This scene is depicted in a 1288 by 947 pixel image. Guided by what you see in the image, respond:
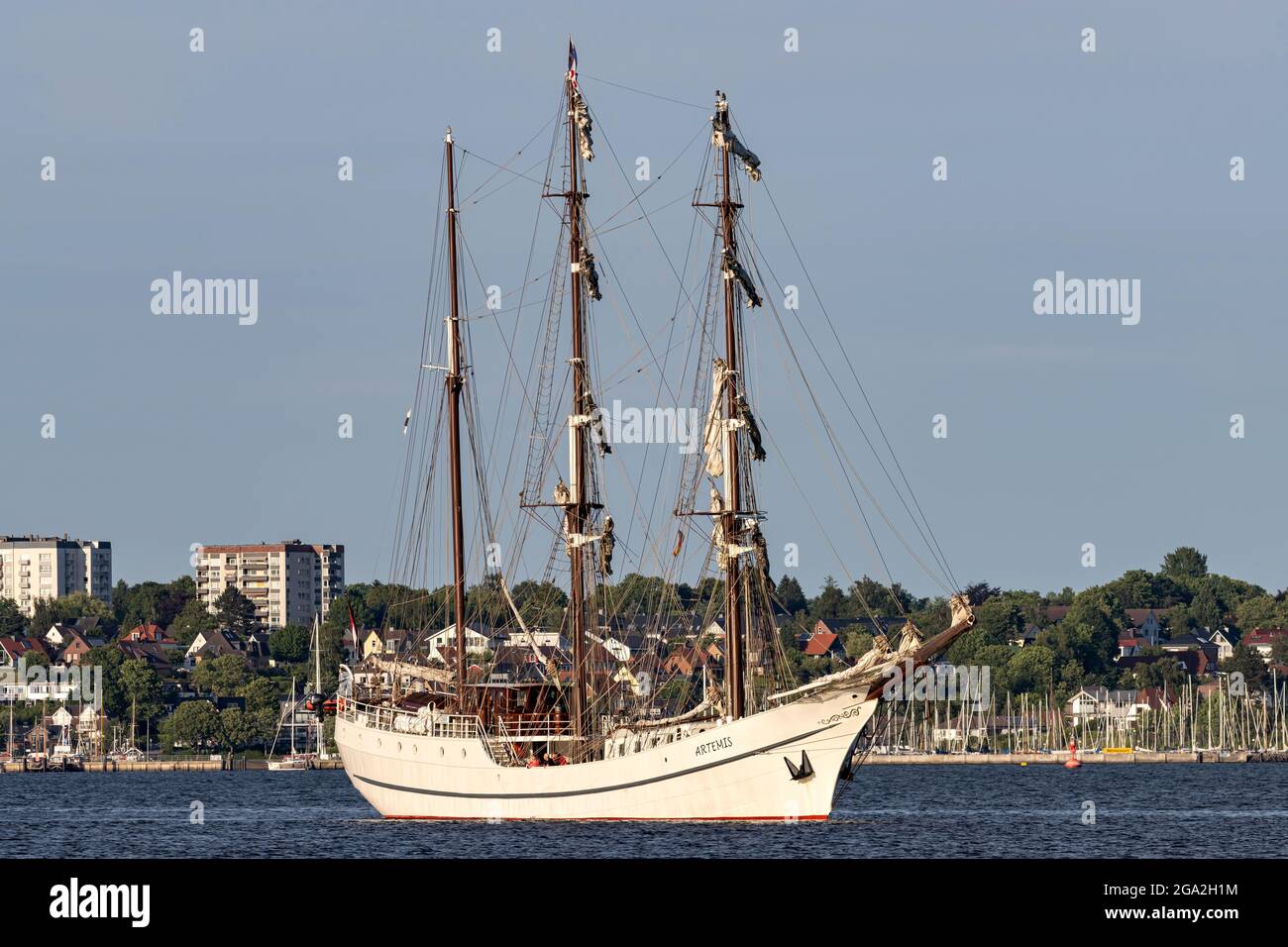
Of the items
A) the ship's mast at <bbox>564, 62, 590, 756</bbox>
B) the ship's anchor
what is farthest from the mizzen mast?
the ship's anchor

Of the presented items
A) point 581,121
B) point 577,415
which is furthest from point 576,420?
point 581,121

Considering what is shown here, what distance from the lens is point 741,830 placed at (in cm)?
7775

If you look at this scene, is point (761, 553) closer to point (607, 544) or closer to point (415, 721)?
point (607, 544)

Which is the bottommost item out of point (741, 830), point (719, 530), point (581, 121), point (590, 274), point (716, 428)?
point (741, 830)

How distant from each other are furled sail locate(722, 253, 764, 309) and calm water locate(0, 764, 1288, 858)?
20.2 metres

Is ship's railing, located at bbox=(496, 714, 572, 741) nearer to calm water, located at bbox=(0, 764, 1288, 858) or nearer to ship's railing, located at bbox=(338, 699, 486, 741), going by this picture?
ship's railing, located at bbox=(338, 699, 486, 741)

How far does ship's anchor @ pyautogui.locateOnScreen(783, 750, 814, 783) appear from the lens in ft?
262

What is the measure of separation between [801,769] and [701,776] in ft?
12.1

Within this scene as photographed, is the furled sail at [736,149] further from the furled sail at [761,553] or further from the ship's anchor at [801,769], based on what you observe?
the ship's anchor at [801,769]

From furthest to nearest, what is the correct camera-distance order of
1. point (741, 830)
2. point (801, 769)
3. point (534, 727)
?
1. point (534, 727)
2. point (801, 769)
3. point (741, 830)

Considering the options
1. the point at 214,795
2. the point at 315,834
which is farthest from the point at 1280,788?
the point at 315,834

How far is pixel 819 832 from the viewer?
79.6 m
